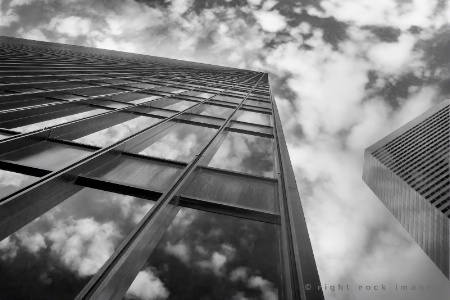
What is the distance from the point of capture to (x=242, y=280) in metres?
5.08

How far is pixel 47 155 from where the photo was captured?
6.39 metres

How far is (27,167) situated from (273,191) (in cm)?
475

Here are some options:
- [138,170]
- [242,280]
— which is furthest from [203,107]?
[242,280]

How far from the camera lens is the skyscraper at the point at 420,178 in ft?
294

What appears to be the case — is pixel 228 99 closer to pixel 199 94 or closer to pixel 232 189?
pixel 199 94

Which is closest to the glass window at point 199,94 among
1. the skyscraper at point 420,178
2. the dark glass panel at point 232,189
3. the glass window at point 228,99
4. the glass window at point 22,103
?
the glass window at point 228,99

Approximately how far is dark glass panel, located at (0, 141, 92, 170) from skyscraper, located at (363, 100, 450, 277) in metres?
99.0

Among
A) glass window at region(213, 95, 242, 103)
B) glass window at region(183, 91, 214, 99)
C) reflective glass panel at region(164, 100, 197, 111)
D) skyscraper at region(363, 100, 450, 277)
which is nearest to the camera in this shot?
reflective glass panel at region(164, 100, 197, 111)

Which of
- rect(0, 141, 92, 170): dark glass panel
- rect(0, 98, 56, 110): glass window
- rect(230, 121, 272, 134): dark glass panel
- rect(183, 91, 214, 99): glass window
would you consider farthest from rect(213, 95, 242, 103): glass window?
rect(0, 141, 92, 170): dark glass panel

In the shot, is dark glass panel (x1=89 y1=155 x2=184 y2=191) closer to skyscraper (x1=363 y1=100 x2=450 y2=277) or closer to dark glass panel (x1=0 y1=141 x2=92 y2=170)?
dark glass panel (x1=0 y1=141 x2=92 y2=170)

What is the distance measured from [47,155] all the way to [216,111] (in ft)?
30.5

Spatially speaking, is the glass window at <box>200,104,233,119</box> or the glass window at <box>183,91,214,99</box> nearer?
the glass window at <box>200,104,233,119</box>

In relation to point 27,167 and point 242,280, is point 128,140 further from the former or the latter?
point 242,280

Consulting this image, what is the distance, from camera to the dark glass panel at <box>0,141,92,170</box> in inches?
232
